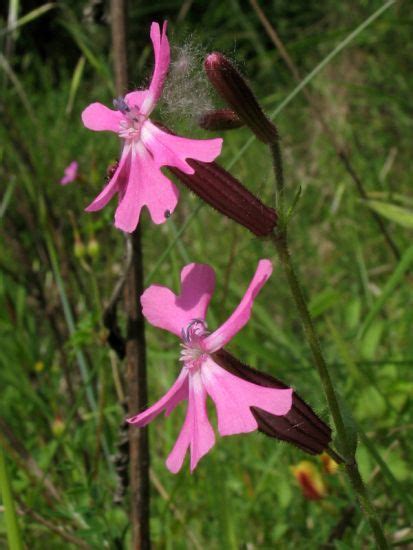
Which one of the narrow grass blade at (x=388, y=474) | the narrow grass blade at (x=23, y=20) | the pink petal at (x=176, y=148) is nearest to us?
the pink petal at (x=176, y=148)

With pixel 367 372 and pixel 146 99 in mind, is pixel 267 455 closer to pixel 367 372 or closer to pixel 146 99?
pixel 367 372

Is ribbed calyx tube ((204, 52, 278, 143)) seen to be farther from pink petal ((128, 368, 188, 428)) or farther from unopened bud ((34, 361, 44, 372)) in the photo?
unopened bud ((34, 361, 44, 372))

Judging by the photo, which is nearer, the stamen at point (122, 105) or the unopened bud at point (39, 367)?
the stamen at point (122, 105)

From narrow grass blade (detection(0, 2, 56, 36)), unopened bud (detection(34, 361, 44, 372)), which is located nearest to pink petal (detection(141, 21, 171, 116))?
narrow grass blade (detection(0, 2, 56, 36))

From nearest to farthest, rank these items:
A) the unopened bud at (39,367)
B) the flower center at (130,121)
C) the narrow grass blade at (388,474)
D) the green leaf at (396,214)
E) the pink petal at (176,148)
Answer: the pink petal at (176,148) → the flower center at (130,121) → the narrow grass blade at (388,474) → the green leaf at (396,214) → the unopened bud at (39,367)

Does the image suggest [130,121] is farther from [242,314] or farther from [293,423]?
[293,423]

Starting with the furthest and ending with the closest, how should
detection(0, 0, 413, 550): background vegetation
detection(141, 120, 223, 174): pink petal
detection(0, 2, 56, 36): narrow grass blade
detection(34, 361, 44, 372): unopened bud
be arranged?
detection(34, 361, 44, 372): unopened bud
detection(0, 2, 56, 36): narrow grass blade
detection(0, 0, 413, 550): background vegetation
detection(141, 120, 223, 174): pink petal

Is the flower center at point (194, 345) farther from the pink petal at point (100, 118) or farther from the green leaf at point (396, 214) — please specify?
the green leaf at point (396, 214)

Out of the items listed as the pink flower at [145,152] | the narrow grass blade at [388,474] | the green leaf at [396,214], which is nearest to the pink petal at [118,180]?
the pink flower at [145,152]
